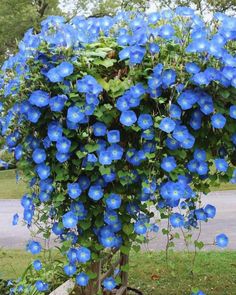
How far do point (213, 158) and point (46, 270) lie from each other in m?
1.42

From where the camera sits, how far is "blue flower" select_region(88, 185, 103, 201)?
2.26m

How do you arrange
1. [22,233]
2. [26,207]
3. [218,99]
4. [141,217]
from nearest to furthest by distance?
1. [218,99]
2. [141,217]
3. [26,207]
4. [22,233]

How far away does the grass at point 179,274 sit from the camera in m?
4.55

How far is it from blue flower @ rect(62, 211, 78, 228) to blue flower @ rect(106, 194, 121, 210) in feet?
0.51

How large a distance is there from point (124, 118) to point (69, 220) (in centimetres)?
50

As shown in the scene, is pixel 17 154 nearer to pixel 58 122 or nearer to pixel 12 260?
pixel 58 122

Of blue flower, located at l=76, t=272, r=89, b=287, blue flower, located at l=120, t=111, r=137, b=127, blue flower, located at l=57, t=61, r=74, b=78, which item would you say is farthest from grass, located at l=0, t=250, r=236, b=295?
blue flower, located at l=57, t=61, r=74, b=78

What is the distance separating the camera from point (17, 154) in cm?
250

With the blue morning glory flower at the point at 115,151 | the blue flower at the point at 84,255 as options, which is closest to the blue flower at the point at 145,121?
the blue morning glory flower at the point at 115,151

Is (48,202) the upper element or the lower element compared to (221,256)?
upper

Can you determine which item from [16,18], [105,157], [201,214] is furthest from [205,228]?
[16,18]

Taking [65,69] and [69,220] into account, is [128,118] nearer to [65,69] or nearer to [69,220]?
[65,69]

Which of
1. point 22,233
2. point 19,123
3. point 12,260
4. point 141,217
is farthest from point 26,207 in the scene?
point 22,233

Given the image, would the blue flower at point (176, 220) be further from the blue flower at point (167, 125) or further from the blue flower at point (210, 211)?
the blue flower at point (167, 125)
